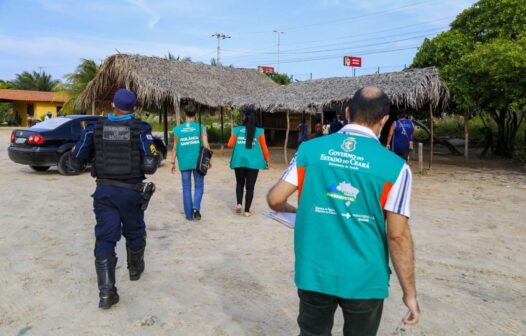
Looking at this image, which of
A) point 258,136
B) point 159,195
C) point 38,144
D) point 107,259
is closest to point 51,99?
point 38,144

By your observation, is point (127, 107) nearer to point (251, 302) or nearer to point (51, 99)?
point (251, 302)

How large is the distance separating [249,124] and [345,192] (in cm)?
483

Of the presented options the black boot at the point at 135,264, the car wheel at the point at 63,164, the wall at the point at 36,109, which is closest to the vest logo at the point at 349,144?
the black boot at the point at 135,264

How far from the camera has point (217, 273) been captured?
452cm

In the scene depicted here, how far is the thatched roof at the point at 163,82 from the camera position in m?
17.7

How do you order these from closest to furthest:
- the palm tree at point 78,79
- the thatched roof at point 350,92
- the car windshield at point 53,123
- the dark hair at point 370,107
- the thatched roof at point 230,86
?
1. the dark hair at point 370,107
2. the car windshield at point 53,123
3. the thatched roof at point 350,92
4. the thatched roof at point 230,86
5. the palm tree at point 78,79

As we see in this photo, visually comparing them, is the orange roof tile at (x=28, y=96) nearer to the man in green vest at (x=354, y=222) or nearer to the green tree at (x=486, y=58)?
the green tree at (x=486, y=58)

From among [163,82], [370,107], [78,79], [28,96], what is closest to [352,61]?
[163,82]

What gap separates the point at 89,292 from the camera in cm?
400

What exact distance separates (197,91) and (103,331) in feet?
55.1

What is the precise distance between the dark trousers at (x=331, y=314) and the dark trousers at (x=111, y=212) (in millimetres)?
2110


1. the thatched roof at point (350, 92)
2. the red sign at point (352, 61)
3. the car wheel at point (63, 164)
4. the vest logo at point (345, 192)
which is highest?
the red sign at point (352, 61)

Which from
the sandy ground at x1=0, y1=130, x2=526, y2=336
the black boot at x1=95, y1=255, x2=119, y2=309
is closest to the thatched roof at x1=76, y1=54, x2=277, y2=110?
the sandy ground at x1=0, y1=130, x2=526, y2=336

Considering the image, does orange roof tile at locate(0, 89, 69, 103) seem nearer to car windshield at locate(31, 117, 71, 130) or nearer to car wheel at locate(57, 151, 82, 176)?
car windshield at locate(31, 117, 71, 130)
